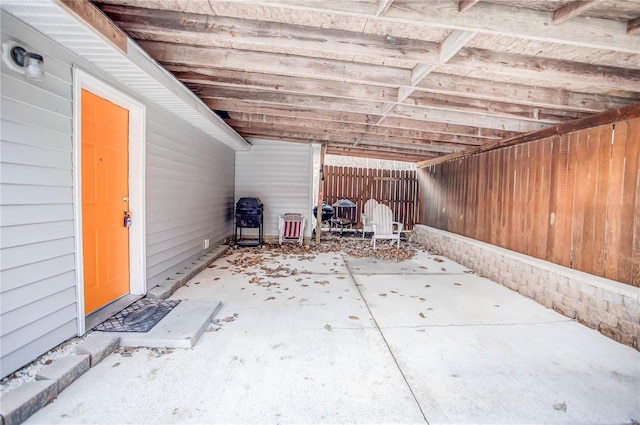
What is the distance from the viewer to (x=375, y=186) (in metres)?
10.8

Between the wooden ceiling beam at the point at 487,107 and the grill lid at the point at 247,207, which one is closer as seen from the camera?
the wooden ceiling beam at the point at 487,107

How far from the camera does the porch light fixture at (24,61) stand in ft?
6.00

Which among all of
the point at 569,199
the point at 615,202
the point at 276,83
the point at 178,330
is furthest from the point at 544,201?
the point at 178,330

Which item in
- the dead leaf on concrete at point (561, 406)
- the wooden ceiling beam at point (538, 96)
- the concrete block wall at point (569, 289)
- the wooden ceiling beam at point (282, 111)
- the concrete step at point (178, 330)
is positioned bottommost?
the dead leaf on concrete at point (561, 406)

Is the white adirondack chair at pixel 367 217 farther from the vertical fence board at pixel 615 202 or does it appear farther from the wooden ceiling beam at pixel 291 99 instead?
the vertical fence board at pixel 615 202

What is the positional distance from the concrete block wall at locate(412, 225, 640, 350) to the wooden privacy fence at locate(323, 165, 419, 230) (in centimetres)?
536

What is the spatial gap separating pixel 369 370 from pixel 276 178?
19.5 feet

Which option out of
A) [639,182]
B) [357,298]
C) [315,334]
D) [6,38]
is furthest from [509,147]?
[6,38]

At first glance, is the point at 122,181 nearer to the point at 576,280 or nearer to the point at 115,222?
the point at 115,222

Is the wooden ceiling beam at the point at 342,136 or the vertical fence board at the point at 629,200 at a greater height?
the wooden ceiling beam at the point at 342,136

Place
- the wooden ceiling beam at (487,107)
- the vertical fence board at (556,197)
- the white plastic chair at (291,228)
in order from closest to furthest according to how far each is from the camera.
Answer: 1. the wooden ceiling beam at (487,107)
2. the vertical fence board at (556,197)
3. the white plastic chair at (291,228)

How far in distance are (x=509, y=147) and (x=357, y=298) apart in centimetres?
376

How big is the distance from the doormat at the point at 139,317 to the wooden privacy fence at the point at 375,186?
814 cm

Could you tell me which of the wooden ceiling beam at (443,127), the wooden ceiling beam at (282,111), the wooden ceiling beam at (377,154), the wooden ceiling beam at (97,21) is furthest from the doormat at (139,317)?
the wooden ceiling beam at (377,154)
